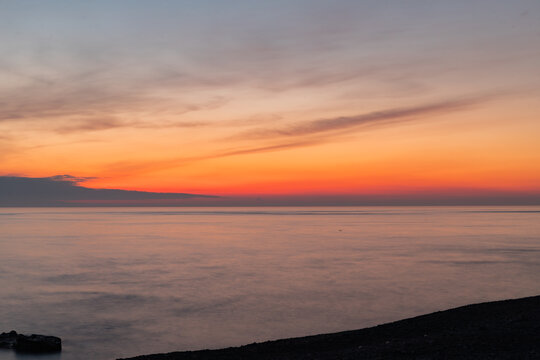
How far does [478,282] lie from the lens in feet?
100

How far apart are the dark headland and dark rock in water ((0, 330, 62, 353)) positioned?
398cm

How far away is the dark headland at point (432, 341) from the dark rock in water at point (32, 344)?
13.1 feet

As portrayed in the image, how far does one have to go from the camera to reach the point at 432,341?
43.0 ft

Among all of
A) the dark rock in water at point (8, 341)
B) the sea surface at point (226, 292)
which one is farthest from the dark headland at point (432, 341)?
the dark rock in water at point (8, 341)

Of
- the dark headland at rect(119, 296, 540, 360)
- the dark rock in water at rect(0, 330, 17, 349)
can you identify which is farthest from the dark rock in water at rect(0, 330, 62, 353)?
the dark headland at rect(119, 296, 540, 360)

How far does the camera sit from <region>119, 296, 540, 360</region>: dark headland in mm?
12016

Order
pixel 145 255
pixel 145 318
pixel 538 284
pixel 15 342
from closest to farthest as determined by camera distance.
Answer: pixel 15 342 → pixel 145 318 → pixel 538 284 → pixel 145 255

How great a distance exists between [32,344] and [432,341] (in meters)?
12.9

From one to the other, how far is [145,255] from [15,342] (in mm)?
33271

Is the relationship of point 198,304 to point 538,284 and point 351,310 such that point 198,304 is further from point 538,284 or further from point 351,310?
point 538,284

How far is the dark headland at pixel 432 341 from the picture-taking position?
12.0 metres

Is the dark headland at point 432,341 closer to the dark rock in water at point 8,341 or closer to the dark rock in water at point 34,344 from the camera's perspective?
the dark rock in water at point 34,344

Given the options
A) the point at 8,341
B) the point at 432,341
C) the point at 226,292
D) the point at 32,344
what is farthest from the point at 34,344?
the point at 226,292

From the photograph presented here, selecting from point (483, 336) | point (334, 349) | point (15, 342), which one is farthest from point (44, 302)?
point (483, 336)
